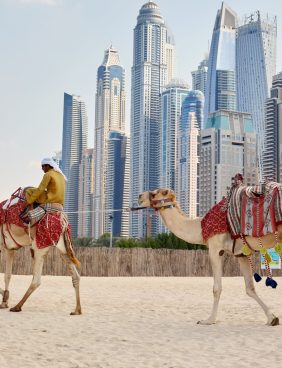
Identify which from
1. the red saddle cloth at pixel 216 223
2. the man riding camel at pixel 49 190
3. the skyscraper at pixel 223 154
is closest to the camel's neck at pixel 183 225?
the red saddle cloth at pixel 216 223

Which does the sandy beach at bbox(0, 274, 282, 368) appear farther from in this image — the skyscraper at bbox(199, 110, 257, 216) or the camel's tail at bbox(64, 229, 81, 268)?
the skyscraper at bbox(199, 110, 257, 216)

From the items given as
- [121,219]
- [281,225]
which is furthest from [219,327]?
[121,219]

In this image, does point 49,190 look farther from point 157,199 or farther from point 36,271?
point 157,199

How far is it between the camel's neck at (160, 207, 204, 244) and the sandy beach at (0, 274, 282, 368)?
1053mm

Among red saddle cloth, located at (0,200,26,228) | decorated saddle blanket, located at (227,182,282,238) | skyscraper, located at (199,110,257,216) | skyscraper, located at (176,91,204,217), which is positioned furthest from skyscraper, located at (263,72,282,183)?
decorated saddle blanket, located at (227,182,282,238)

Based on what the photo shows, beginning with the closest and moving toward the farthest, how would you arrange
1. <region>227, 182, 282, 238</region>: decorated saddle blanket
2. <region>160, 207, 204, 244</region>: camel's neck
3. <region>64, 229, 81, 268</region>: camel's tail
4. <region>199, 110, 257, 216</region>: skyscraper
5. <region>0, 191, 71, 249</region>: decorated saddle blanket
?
<region>227, 182, 282, 238</region>: decorated saddle blanket
<region>160, 207, 204, 244</region>: camel's neck
<region>0, 191, 71, 249</region>: decorated saddle blanket
<region>64, 229, 81, 268</region>: camel's tail
<region>199, 110, 257, 216</region>: skyscraper

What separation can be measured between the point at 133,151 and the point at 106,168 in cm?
888

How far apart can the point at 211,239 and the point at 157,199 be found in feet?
3.05

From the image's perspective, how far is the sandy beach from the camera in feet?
19.8

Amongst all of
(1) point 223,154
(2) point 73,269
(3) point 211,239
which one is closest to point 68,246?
(2) point 73,269

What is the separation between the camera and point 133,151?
199 metres

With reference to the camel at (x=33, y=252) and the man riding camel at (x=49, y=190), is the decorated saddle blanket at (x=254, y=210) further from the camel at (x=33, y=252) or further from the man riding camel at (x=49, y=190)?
the man riding camel at (x=49, y=190)

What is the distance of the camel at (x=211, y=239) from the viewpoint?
28.4 feet

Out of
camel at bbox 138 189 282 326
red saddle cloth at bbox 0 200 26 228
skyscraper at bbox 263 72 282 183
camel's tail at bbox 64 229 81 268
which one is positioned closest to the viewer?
camel at bbox 138 189 282 326
